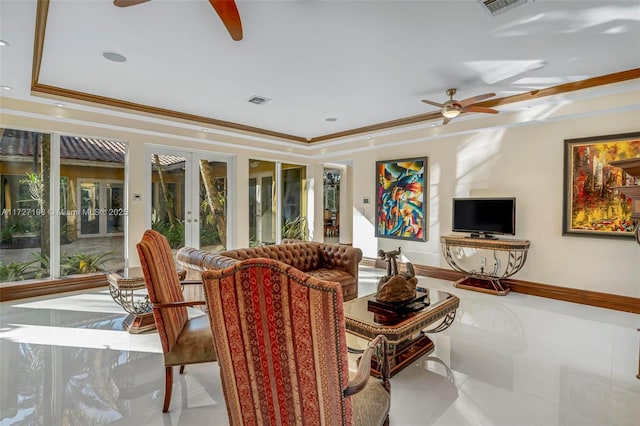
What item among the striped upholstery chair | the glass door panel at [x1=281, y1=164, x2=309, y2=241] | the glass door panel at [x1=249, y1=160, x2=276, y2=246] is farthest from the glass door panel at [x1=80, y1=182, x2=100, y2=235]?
the striped upholstery chair

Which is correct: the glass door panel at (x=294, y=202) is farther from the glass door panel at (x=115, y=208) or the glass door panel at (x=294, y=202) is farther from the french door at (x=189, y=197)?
the glass door panel at (x=115, y=208)

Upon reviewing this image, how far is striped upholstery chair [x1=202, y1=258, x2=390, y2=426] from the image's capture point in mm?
1099

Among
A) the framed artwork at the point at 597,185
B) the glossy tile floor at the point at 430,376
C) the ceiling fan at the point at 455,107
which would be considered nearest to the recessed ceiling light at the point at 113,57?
the glossy tile floor at the point at 430,376

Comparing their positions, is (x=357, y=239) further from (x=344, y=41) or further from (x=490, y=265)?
(x=344, y=41)

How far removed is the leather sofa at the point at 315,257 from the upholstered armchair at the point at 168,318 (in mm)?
1389

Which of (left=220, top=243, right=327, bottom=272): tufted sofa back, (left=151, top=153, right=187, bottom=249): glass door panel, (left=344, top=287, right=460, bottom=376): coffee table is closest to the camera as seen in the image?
(left=344, top=287, right=460, bottom=376): coffee table

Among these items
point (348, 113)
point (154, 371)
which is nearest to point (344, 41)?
point (348, 113)

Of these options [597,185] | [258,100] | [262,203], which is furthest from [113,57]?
[597,185]

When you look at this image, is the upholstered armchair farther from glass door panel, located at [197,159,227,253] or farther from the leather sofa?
glass door panel, located at [197,159,227,253]

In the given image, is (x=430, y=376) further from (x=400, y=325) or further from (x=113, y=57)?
(x=113, y=57)

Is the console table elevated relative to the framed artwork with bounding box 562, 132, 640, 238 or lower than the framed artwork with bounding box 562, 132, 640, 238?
lower

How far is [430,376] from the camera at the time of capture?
2590mm

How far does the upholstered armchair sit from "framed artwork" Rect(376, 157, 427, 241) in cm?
478

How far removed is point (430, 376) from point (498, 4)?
2961 millimetres
